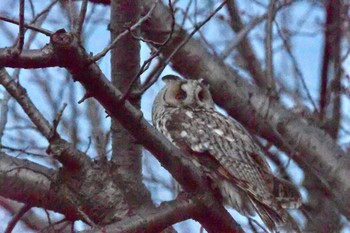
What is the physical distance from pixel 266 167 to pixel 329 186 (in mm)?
308

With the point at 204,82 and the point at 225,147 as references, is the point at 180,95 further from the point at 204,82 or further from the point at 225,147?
the point at 225,147

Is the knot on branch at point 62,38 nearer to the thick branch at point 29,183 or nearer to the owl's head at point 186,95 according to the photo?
the thick branch at point 29,183

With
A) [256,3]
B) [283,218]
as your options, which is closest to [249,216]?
[283,218]

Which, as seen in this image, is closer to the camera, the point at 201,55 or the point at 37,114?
the point at 37,114

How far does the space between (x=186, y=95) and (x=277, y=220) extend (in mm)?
1277

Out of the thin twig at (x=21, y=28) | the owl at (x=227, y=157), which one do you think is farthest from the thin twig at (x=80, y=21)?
the owl at (x=227, y=157)

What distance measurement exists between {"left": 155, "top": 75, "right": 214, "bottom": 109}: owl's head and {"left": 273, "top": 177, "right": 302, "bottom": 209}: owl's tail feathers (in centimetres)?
86

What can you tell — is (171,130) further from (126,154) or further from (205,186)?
(205,186)

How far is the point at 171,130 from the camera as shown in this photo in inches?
162

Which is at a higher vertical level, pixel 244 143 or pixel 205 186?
pixel 244 143

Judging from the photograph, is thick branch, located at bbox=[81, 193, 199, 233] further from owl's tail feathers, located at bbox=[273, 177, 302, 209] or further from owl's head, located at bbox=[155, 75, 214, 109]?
owl's head, located at bbox=[155, 75, 214, 109]

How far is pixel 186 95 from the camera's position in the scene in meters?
4.61

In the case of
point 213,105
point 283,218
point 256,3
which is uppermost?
point 256,3

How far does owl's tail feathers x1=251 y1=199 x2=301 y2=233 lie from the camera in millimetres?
3496
